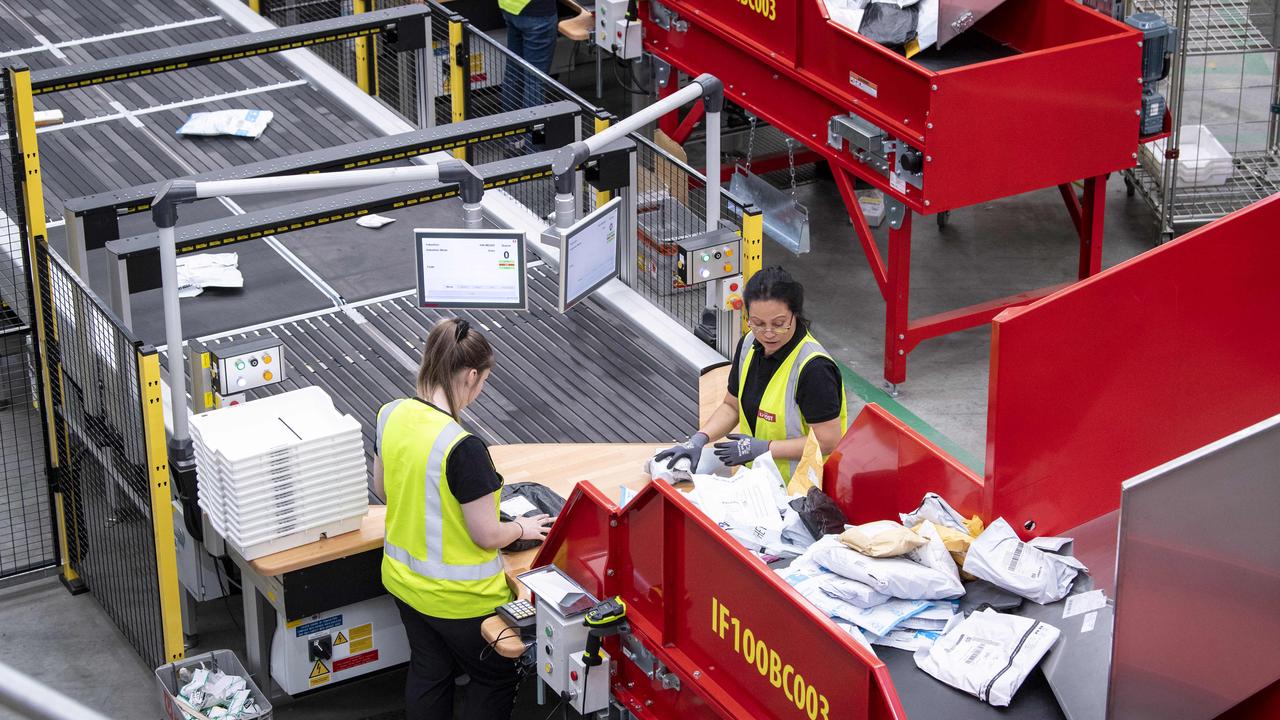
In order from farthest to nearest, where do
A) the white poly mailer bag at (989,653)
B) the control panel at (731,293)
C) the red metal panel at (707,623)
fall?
the control panel at (731,293) < the white poly mailer bag at (989,653) < the red metal panel at (707,623)

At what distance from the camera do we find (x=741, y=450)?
548 centimetres

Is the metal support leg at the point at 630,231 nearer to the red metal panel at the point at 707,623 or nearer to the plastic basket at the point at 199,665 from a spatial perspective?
the red metal panel at the point at 707,623

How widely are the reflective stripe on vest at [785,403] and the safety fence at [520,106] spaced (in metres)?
0.86

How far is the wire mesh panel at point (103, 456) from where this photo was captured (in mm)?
5773

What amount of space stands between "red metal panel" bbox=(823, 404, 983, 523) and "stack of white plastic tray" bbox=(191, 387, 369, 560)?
1.51m

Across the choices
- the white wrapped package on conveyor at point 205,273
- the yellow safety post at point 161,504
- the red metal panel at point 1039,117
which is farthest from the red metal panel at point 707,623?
the red metal panel at point 1039,117

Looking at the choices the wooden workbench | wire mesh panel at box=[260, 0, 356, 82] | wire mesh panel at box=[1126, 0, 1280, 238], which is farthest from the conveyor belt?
wire mesh panel at box=[1126, 0, 1280, 238]

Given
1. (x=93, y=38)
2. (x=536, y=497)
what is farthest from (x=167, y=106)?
(x=536, y=497)

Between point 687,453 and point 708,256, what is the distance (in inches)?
33.0

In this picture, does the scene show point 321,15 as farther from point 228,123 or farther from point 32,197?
point 32,197

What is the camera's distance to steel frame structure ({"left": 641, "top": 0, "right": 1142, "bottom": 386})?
7480 millimetres

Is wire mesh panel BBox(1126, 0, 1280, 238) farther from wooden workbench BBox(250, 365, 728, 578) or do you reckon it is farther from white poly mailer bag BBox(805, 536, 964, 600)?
white poly mailer bag BBox(805, 536, 964, 600)

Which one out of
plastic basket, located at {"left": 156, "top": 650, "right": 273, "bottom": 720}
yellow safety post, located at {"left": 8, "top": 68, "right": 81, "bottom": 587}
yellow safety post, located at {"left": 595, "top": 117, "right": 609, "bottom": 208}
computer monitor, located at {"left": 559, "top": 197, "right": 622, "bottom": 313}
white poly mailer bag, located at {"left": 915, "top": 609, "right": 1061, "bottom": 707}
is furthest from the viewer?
yellow safety post, located at {"left": 595, "top": 117, "right": 609, "bottom": 208}

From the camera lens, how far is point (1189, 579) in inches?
153
